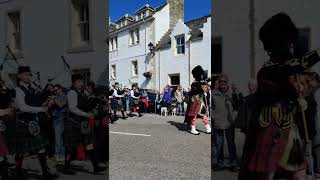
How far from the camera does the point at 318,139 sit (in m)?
0.99

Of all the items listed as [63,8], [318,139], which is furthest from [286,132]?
[63,8]

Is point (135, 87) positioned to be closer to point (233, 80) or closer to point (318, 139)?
point (233, 80)

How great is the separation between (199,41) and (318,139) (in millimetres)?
511

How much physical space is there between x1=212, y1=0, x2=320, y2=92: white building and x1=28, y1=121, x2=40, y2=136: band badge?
80cm

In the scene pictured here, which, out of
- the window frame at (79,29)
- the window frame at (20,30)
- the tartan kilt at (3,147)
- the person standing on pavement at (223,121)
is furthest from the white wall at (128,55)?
the tartan kilt at (3,147)

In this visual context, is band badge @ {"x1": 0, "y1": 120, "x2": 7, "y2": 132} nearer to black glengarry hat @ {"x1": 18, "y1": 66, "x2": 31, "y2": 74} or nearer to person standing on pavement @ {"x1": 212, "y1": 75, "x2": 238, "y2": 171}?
black glengarry hat @ {"x1": 18, "y1": 66, "x2": 31, "y2": 74}

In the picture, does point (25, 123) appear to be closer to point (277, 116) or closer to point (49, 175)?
point (49, 175)

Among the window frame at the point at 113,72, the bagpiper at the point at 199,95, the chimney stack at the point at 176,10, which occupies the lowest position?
the bagpiper at the point at 199,95

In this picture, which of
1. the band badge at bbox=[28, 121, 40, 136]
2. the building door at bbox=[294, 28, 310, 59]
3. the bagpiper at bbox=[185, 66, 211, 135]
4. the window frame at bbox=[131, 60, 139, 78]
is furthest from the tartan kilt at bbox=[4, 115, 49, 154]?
the building door at bbox=[294, 28, 310, 59]

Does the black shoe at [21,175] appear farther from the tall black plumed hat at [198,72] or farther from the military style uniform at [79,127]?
the tall black plumed hat at [198,72]

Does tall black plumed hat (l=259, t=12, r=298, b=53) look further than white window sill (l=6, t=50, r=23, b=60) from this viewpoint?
No

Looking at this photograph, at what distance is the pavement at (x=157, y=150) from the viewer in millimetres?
1407

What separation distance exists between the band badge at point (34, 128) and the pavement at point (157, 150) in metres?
0.34

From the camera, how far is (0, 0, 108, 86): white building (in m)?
1.23
